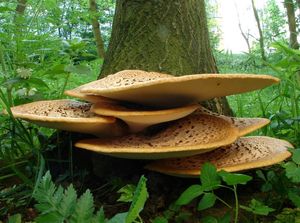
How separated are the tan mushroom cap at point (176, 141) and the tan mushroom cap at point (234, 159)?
0.08 meters

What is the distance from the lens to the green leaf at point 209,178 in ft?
4.14

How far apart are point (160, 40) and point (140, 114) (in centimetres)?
75

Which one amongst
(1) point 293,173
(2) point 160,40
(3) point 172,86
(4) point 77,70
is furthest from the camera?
(2) point 160,40

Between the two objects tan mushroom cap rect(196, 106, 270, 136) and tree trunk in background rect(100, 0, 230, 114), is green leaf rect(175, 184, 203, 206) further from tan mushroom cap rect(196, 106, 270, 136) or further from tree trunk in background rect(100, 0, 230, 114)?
tree trunk in background rect(100, 0, 230, 114)

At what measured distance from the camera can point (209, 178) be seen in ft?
4.16

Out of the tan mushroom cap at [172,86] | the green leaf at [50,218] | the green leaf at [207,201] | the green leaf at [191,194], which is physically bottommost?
the green leaf at [207,201]

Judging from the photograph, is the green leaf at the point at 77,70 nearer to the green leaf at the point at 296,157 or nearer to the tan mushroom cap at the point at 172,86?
the tan mushroom cap at the point at 172,86

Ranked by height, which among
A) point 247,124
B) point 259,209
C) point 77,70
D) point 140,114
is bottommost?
point 259,209

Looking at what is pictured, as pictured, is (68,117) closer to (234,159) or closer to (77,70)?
(77,70)

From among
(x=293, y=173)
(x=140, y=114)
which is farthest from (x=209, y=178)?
(x=140, y=114)

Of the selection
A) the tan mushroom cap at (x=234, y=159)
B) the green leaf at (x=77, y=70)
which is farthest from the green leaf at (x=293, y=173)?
the green leaf at (x=77, y=70)

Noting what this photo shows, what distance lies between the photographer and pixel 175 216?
1.58m

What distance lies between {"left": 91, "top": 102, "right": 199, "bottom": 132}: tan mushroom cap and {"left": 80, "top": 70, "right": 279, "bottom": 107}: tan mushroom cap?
0.20 feet

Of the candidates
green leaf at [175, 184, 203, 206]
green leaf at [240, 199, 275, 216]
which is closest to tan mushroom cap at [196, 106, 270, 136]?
green leaf at [240, 199, 275, 216]
